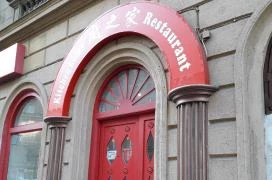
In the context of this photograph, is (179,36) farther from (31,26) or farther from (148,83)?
(31,26)

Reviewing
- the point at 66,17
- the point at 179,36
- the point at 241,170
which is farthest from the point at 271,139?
the point at 66,17

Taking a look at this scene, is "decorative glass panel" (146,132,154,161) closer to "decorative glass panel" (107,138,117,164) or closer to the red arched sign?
"decorative glass panel" (107,138,117,164)

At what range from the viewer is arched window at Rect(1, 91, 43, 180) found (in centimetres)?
833

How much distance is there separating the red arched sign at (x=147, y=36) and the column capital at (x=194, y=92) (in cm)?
8

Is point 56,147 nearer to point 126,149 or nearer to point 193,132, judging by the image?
point 126,149

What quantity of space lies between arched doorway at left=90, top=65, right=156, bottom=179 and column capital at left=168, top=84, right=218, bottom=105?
3.33 feet

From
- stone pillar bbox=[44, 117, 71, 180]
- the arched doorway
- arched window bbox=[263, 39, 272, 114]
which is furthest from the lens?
stone pillar bbox=[44, 117, 71, 180]

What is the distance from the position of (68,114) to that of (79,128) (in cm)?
40

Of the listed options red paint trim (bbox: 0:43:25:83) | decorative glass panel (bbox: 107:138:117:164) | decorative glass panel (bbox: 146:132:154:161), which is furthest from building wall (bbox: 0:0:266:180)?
red paint trim (bbox: 0:43:25:83)

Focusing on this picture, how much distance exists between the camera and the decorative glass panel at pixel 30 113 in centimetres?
849

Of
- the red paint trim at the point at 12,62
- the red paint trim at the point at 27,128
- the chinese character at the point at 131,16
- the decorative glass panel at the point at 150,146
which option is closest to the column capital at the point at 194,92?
the decorative glass panel at the point at 150,146

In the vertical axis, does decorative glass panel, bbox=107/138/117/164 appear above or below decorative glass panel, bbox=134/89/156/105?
below

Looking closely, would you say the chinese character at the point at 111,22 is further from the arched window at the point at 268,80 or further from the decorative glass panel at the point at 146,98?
the arched window at the point at 268,80

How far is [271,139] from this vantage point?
174 inches
